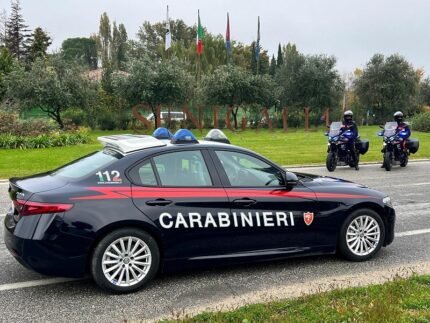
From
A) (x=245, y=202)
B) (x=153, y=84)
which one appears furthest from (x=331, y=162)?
(x=153, y=84)

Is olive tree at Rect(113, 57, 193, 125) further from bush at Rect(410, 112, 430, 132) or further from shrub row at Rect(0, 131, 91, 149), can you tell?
bush at Rect(410, 112, 430, 132)

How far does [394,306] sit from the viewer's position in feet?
12.8

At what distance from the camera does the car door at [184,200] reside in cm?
459

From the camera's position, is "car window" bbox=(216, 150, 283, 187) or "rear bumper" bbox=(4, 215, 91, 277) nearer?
"rear bumper" bbox=(4, 215, 91, 277)

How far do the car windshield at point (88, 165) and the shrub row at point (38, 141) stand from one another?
15.4 meters

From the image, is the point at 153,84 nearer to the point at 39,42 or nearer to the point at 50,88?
the point at 50,88

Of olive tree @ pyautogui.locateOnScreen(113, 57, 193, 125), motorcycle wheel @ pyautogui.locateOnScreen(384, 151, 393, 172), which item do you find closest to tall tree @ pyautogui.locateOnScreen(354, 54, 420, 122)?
olive tree @ pyautogui.locateOnScreen(113, 57, 193, 125)

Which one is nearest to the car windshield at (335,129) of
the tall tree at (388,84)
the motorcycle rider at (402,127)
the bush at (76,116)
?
the motorcycle rider at (402,127)

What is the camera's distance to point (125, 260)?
176 inches

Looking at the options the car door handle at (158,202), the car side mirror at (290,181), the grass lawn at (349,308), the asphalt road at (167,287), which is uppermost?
the car side mirror at (290,181)

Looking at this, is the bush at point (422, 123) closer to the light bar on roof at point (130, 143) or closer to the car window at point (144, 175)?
the light bar on roof at point (130, 143)

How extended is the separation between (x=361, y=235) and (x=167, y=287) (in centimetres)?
229

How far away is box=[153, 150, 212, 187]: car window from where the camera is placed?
4.80 m

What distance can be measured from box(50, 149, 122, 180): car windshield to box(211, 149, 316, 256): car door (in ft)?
3.41
